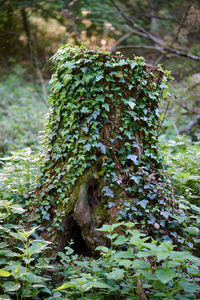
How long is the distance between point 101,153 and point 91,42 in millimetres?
3465

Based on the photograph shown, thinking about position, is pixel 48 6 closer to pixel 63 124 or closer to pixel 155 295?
pixel 63 124

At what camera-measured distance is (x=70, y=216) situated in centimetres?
309

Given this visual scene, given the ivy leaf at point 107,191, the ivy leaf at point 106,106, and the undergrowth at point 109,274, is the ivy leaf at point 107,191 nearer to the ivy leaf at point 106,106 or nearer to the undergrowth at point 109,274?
the undergrowth at point 109,274

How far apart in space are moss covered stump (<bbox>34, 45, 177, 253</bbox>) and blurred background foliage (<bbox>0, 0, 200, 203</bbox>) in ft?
5.71

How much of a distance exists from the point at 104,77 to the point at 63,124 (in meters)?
0.80

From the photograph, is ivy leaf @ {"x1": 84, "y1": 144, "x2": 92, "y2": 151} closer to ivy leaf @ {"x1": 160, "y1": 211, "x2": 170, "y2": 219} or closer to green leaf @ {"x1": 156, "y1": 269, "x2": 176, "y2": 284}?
ivy leaf @ {"x1": 160, "y1": 211, "x2": 170, "y2": 219}

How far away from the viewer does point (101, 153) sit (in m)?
3.10

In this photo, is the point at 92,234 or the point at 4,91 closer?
the point at 92,234

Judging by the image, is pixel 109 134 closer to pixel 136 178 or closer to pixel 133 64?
pixel 136 178

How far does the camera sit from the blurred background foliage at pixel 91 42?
7168 mm

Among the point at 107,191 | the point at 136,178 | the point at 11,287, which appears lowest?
the point at 11,287

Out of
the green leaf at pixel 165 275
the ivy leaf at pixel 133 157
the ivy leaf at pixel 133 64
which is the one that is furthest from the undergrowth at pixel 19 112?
the green leaf at pixel 165 275

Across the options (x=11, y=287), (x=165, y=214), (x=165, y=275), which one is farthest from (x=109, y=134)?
(x=11, y=287)

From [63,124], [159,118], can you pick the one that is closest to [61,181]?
[63,124]
